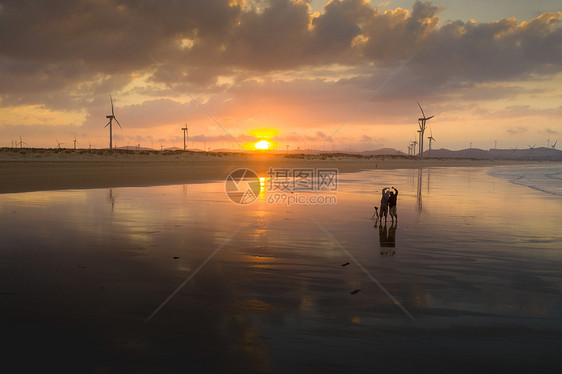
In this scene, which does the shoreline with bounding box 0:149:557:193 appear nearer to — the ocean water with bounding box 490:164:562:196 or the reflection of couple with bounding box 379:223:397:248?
the reflection of couple with bounding box 379:223:397:248

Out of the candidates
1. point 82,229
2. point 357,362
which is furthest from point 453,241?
point 82,229

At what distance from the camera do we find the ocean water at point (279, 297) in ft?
16.8

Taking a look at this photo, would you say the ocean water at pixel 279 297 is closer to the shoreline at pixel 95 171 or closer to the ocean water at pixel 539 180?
the shoreline at pixel 95 171

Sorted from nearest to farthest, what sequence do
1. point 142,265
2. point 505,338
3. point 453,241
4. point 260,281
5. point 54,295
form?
1. point 505,338
2. point 54,295
3. point 260,281
4. point 142,265
5. point 453,241

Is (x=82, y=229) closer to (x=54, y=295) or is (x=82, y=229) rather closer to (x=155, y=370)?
(x=54, y=295)

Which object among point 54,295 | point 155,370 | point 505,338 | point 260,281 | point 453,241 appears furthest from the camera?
point 453,241

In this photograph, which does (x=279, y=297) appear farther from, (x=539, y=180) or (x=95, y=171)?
(x=539, y=180)

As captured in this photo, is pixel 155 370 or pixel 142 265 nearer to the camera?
pixel 155 370

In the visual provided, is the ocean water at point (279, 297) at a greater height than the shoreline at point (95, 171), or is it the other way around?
the shoreline at point (95, 171)

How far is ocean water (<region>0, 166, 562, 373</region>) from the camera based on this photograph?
16.8 feet

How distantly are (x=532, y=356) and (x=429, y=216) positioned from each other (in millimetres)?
12950

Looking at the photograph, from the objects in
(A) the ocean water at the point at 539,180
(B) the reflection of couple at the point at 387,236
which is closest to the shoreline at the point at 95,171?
(B) the reflection of couple at the point at 387,236

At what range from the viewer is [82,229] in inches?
533

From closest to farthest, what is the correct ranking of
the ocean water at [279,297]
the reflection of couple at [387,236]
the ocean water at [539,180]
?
the ocean water at [279,297] → the reflection of couple at [387,236] → the ocean water at [539,180]
